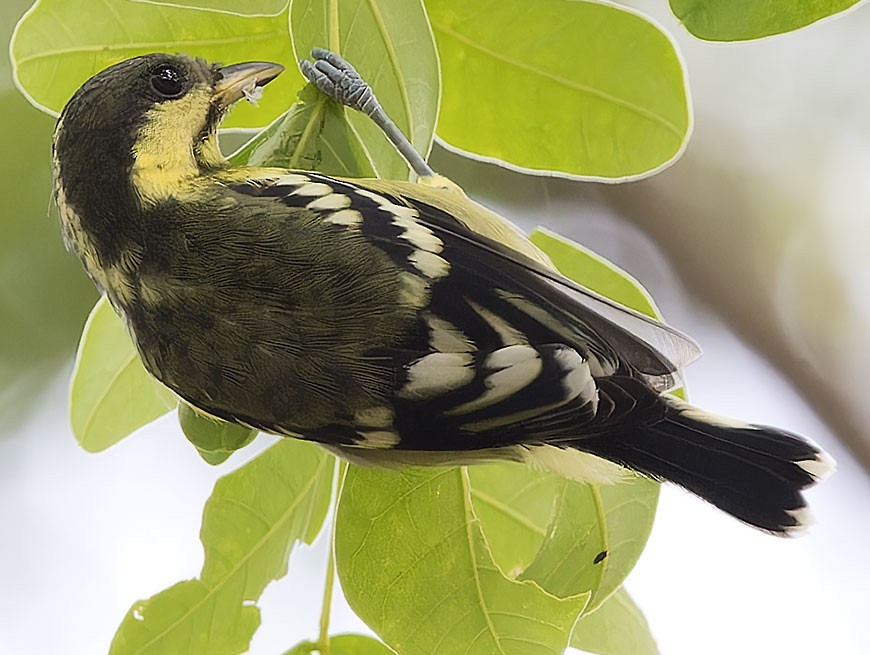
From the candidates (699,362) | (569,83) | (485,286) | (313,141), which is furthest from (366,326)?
(699,362)

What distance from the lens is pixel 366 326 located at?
0.54 meters

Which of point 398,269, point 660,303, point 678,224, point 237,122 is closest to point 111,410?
point 237,122

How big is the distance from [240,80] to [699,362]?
0.80 metres

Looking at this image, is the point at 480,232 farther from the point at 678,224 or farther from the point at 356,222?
the point at 678,224

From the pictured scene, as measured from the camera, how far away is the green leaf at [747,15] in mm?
564

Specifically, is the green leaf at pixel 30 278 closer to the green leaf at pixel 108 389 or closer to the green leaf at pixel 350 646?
the green leaf at pixel 108 389

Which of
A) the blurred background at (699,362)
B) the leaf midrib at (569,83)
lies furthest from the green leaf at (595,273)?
the blurred background at (699,362)

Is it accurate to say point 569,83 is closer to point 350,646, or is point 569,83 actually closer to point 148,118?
point 148,118

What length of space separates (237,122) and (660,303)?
685mm

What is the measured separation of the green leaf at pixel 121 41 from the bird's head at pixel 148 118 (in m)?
0.13

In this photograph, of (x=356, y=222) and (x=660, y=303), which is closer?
(x=356, y=222)

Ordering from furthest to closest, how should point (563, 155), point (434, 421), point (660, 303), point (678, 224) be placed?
point (660, 303), point (678, 224), point (563, 155), point (434, 421)

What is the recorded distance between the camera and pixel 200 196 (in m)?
0.60

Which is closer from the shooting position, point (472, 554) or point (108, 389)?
point (472, 554)
